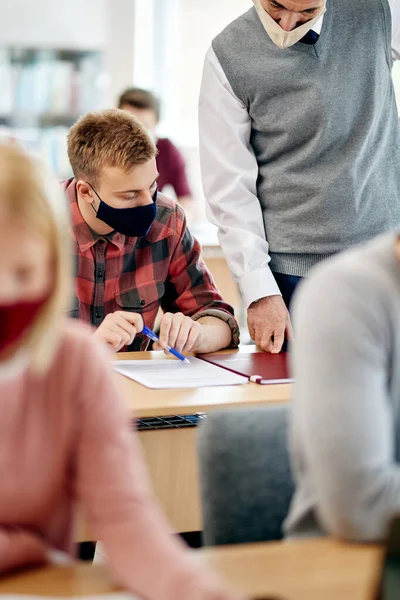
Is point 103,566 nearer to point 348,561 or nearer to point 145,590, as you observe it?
point 145,590

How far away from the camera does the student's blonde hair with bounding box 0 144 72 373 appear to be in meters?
0.85

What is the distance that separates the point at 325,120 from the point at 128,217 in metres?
0.55

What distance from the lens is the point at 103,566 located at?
0.96m

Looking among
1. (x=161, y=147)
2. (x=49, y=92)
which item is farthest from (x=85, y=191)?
(x=49, y=92)

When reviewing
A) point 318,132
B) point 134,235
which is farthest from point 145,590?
point 318,132

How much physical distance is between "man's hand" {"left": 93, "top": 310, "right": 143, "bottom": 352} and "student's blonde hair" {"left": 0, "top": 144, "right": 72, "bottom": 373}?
1.18 m

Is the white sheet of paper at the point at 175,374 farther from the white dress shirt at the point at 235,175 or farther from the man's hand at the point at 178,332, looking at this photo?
Answer: the white dress shirt at the point at 235,175

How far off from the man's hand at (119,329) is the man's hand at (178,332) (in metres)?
0.09

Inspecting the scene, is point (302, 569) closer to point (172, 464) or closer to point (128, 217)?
point (172, 464)

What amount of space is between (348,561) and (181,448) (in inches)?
38.0

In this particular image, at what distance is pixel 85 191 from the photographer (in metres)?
2.31

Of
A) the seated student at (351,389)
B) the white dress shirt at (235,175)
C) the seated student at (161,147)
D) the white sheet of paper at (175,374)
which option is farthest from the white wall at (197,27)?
the seated student at (351,389)

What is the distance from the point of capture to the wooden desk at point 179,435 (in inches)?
68.1

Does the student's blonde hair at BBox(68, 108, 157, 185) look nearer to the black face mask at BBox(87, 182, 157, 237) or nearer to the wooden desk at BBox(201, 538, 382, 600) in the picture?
the black face mask at BBox(87, 182, 157, 237)
